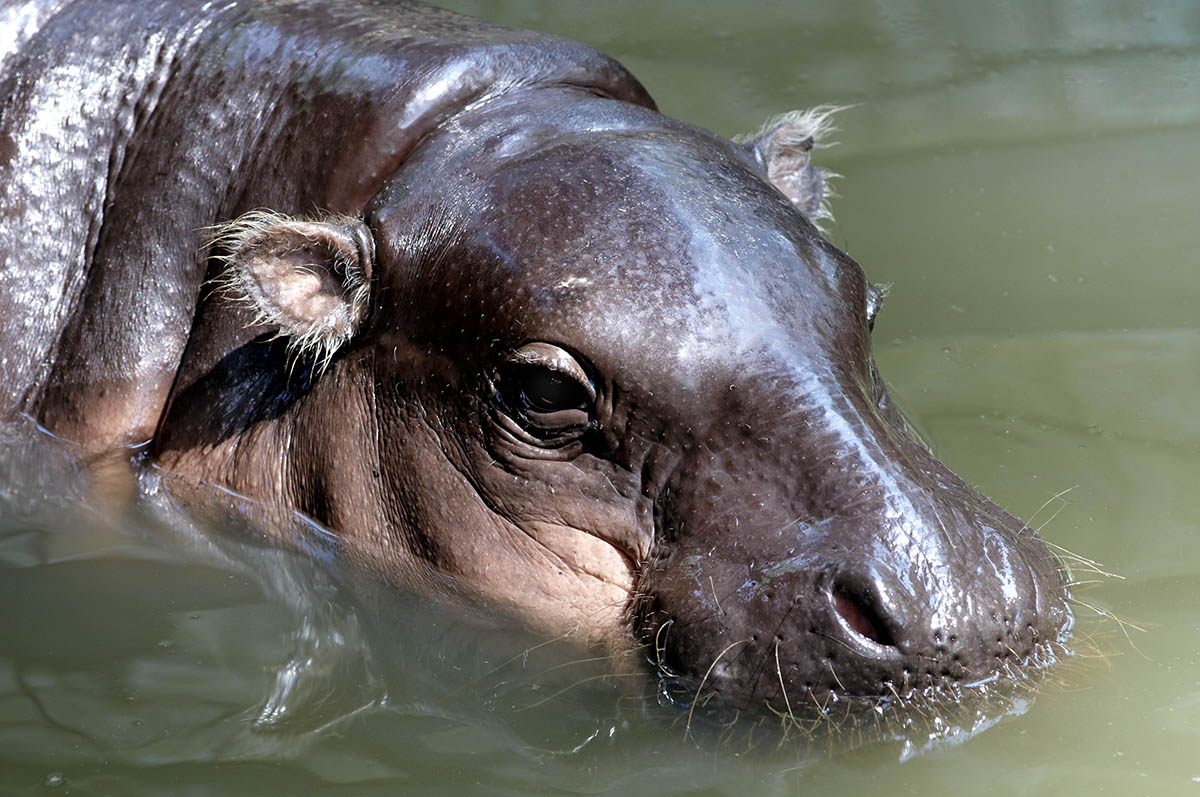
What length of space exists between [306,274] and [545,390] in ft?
2.67

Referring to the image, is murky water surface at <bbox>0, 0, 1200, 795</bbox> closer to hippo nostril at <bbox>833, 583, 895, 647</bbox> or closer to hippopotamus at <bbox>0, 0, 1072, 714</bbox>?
hippopotamus at <bbox>0, 0, 1072, 714</bbox>

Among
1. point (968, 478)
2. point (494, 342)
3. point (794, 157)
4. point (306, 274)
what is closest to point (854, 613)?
point (494, 342)

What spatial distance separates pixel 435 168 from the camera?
4156mm

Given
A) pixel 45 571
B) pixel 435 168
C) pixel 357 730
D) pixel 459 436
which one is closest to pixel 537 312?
pixel 459 436

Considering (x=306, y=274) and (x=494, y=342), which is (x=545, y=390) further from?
(x=306, y=274)

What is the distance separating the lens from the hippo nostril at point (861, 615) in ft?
10.4

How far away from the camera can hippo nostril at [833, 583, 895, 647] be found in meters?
3.17

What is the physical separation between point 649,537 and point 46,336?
85.2 inches

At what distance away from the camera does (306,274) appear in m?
4.05

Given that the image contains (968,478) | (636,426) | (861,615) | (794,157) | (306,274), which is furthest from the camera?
(794,157)

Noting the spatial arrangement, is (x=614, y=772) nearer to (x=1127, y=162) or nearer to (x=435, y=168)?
(x=435, y=168)

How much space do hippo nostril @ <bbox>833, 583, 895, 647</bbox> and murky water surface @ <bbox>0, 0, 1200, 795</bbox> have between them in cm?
27

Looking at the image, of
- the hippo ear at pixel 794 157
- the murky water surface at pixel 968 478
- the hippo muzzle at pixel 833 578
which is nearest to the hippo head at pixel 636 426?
the hippo muzzle at pixel 833 578

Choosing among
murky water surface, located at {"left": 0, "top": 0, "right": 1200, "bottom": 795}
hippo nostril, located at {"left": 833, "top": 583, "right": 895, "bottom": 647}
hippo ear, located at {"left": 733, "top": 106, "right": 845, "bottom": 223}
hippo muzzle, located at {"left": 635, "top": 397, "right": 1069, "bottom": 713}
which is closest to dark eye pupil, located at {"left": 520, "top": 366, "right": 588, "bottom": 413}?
hippo muzzle, located at {"left": 635, "top": 397, "right": 1069, "bottom": 713}
